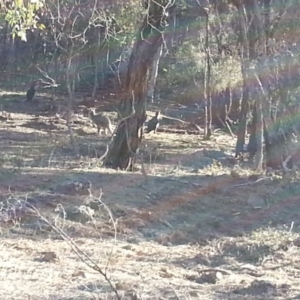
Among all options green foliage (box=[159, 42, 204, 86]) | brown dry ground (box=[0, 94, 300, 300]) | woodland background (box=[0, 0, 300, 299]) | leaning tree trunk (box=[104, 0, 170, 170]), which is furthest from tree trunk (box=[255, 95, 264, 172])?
green foliage (box=[159, 42, 204, 86])

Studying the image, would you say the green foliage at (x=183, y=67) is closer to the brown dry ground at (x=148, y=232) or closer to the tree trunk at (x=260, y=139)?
the tree trunk at (x=260, y=139)

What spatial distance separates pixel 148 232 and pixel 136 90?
17.5 ft

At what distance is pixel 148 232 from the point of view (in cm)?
1072

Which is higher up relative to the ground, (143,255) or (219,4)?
(219,4)

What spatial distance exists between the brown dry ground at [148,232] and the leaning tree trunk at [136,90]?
2.04ft

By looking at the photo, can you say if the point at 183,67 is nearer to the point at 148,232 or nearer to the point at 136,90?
the point at 136,90

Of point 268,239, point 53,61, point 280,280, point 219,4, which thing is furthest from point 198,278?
point 53,61

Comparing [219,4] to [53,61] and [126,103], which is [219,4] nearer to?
[126,103]

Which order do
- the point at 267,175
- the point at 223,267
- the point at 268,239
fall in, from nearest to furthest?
the point at 223,267, the point at 268,239, the point at 267,175

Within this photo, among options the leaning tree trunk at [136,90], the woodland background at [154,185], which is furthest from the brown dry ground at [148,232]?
the leaning tree trunk at [136,90]

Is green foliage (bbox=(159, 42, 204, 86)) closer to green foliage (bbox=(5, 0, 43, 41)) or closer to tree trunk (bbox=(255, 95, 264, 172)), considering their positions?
tree trunk (bbox=(255, 95, 264, 172))

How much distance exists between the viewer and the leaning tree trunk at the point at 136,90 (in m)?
15.2

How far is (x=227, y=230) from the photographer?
11258 millimetres

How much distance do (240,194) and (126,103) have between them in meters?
3.48
